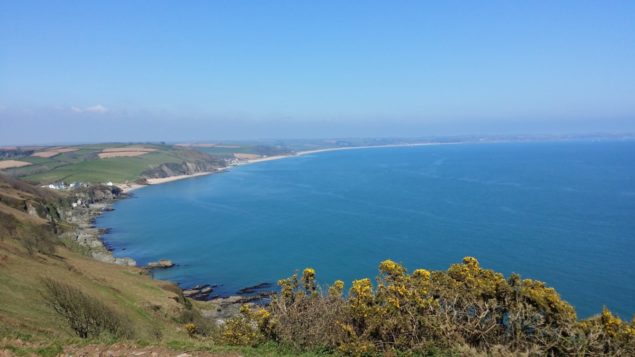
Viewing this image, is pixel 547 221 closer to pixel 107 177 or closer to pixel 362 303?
pixel 362 303

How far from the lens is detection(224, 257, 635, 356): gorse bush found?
653 inches

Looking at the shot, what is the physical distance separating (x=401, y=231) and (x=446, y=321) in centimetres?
6712

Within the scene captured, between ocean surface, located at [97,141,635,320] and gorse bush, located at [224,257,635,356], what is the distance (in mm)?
35675

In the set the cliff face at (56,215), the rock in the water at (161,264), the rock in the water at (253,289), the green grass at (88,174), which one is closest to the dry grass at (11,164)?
the green grass at (88,174)

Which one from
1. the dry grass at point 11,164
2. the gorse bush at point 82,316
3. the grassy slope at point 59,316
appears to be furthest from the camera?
the dry grass at point 11,164

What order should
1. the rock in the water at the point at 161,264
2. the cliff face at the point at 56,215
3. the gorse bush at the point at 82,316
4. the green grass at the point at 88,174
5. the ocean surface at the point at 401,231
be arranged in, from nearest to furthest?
the gorse bush at the point at 82,316
the cliff face at the point at 56,215
the ocean surface at the point at 401,231
the rock in the water at the point at 161,264
the green grass at the point at 88,174

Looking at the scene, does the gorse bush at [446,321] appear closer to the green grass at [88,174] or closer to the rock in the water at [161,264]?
the rock in the water at [161,264]

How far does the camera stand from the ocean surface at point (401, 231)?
202ft

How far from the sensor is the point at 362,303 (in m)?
18.9

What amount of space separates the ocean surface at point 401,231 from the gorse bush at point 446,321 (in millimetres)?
35675

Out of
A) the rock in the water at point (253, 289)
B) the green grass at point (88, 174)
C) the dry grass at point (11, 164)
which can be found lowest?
the rock in the water at point (253, 289)

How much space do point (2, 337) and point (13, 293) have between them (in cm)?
1215

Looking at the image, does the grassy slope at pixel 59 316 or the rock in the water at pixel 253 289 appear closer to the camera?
the grassy slope at pixel 59 316

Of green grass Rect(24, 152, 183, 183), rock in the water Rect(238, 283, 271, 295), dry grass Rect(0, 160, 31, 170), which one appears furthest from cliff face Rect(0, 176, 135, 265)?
dry grass Rect(0, 160, 31, 170)
